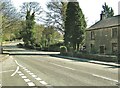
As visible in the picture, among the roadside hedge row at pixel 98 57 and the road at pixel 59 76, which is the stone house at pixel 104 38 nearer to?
the roadside hedge row at pixel 98 57

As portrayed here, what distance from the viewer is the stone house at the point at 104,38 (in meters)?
52.9

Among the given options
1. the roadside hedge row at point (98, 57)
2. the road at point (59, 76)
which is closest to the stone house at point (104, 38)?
the roadside hedge row at point (98, 57)

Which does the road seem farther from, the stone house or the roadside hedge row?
the stone house

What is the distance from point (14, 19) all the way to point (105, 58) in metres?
28.6

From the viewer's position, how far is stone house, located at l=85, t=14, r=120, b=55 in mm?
52888

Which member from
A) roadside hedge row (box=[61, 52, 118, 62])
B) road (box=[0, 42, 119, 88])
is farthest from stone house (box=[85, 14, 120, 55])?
road (box=[0, 42, 119, 88])

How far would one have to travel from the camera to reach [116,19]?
56.1 meters

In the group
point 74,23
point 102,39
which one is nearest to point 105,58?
point 102,39

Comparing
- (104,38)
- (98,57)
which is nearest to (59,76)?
(98,57)

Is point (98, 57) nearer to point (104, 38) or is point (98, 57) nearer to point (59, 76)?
point (104, 38)

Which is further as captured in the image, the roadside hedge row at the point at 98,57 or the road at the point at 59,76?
the roadside hedge row at the point at 98,57

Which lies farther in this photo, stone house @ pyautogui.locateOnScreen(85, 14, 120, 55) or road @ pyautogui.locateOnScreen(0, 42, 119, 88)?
stone house @ pyautogui.locateOnScreen(85, 14, 120, 55)

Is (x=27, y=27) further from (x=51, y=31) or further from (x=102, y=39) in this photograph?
(x=102, y=39)

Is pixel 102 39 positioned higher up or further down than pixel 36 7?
further down
